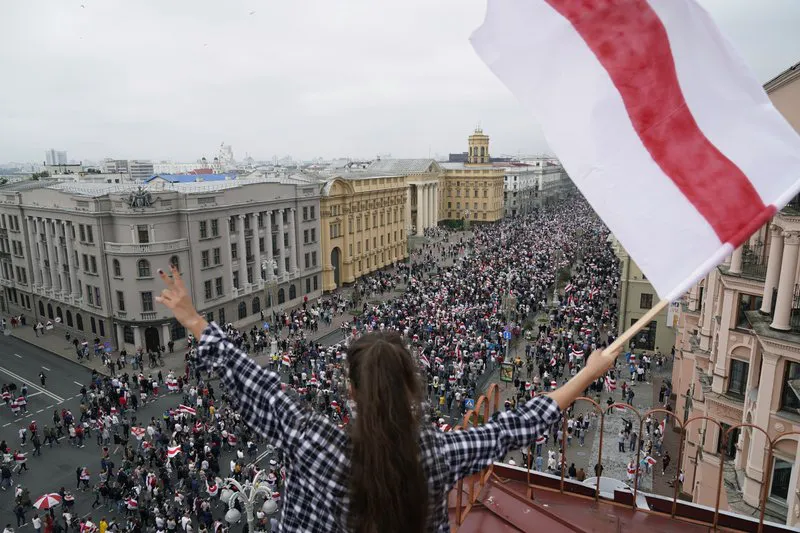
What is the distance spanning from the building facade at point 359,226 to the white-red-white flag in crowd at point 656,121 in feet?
155

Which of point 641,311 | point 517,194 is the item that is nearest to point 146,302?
point 641,311

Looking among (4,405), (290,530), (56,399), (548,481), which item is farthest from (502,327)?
(290,530)

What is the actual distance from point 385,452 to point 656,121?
4.03 m

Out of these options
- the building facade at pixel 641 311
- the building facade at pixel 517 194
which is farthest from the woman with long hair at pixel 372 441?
the building facade at pixel 517 194

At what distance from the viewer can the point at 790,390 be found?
14273 mm

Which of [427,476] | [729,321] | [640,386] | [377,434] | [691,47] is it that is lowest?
[640,386]

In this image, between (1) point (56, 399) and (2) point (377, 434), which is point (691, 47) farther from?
(1) point (56, 399)

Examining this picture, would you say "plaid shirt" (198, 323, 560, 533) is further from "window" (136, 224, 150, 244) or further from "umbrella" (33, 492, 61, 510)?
"window" (136, 224, 150, 244)

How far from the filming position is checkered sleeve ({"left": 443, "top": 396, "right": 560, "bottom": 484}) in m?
2.64

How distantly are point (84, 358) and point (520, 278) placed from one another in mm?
34380

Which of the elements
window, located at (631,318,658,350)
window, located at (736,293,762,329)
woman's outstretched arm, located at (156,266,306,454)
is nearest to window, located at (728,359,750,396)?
window, located at (736,293,762,329)

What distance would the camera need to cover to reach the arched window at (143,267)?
118 ft

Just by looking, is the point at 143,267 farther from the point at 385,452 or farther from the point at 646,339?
the point at 385,452

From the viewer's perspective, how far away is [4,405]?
95.3 feet
